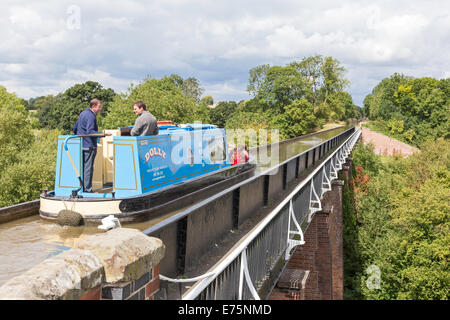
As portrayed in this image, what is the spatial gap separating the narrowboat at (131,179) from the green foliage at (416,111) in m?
80.8

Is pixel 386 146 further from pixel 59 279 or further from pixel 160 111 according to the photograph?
pixel 59 279

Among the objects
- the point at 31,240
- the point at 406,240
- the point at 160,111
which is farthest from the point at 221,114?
the point at 31,240

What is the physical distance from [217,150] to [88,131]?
4515mm

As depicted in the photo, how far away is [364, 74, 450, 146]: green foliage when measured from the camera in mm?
85312

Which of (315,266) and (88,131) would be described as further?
(315,266)

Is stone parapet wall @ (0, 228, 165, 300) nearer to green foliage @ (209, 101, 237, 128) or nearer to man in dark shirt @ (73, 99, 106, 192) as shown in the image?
man in dark shirt @ (73, 99, 106, 192)

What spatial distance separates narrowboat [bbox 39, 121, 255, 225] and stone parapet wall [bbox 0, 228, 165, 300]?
4118mm

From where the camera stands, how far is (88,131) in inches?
286

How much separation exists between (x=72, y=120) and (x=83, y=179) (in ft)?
197

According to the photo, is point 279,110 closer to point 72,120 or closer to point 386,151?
point 386,151

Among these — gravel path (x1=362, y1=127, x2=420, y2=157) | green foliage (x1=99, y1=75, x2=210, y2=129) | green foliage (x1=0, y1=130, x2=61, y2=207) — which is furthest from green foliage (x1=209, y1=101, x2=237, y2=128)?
green foliage (x1=0, y1=130, x2=61, y2=207)

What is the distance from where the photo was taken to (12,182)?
60.4 feet

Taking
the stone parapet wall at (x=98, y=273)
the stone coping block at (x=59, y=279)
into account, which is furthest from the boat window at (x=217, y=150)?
the stone coping block at (x=59, y=279)
